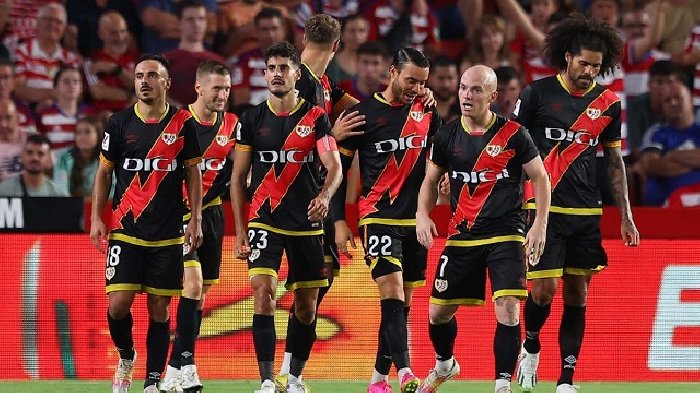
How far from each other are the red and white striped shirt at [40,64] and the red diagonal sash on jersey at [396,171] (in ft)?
18.2

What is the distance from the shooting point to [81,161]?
1380 centimetres

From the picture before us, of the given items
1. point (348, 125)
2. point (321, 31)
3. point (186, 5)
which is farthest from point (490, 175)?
point (186, 5)

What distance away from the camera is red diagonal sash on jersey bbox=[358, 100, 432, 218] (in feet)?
33.0

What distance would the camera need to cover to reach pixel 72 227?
11711 millimetres

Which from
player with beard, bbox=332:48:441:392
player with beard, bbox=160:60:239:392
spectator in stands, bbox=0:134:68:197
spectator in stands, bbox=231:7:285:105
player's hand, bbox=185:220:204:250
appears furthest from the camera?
spectator in stands, bbox=231:7:285:105

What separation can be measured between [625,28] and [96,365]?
21.9 ft

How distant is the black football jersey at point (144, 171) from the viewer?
9594 millimetres

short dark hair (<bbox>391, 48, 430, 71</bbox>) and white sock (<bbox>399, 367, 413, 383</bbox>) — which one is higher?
short dark hair (<bbox>391, 48, 430, 71</bbox>)

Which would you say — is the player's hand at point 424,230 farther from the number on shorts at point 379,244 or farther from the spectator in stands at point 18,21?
the spectator in stands at point 18,21

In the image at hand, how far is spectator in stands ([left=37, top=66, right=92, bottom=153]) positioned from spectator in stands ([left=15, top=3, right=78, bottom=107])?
11 cm

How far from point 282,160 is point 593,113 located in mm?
2203

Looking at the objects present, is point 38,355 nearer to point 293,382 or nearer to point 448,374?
point 293,382

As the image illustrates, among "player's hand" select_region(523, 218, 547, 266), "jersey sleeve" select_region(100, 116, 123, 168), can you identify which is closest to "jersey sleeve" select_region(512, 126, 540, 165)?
"player's hand" select_region(523, 218, 547, 266)

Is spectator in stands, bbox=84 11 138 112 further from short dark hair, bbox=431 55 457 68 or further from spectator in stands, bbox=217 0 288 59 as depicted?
short dark hair, bbox=431 55 457 68
